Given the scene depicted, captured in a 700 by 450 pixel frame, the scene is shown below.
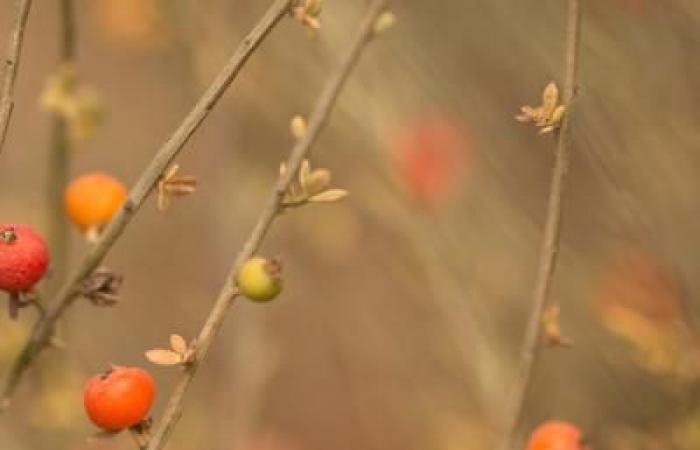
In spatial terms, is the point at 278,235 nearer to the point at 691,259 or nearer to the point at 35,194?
the point at 35,194

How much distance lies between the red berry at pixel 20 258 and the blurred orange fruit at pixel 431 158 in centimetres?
104

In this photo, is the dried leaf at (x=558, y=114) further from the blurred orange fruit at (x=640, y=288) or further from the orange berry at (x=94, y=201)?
the blurred orange fruit at (x=640, y=288)

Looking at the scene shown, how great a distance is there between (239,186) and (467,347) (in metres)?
0.55

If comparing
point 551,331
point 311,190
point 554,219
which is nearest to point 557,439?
point 551,331

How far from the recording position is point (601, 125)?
1.74 meters

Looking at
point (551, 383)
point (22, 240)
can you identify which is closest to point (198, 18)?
point (551, 383)

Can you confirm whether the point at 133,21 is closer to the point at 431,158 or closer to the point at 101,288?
the point at 431,158

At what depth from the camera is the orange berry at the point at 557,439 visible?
118cm

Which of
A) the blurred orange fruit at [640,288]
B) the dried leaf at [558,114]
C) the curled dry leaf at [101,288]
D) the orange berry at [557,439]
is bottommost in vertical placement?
the blurred orange fruit at [640,288]

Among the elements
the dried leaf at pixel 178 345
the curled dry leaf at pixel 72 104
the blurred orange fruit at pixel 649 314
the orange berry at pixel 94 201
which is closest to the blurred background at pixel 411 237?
the blurred orange fruit at pixel 649 314

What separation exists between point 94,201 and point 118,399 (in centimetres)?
28

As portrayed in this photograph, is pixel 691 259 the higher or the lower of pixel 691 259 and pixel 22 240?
the lower

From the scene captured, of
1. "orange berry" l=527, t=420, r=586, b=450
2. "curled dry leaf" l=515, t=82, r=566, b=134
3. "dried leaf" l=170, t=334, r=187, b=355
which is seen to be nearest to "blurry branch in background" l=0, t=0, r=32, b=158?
"dried leaf" l=170, t=334, r=187, b=355

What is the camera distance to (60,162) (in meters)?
1.60
